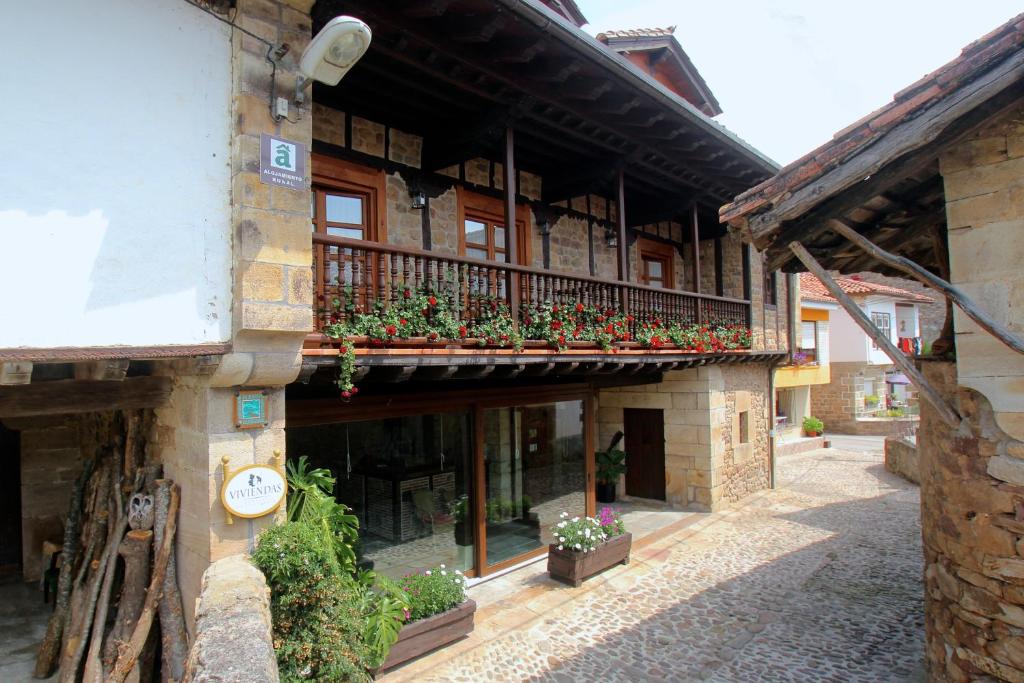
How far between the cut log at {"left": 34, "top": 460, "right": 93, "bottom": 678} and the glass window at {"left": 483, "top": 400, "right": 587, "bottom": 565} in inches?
169

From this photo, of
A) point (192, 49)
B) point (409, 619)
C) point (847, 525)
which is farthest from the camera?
point (847, 525)

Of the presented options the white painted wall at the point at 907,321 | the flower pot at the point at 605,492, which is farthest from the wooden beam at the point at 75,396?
the white painted wall at the point at 907,321

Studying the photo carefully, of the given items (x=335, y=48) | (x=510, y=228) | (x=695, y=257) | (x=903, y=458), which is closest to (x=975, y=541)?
(x=510, y=228)

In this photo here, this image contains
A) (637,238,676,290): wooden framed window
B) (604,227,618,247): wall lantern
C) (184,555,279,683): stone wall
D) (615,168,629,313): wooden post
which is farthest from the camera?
(637,238,676,290): wooden framed window

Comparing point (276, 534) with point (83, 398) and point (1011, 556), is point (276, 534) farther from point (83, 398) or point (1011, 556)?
point (1011, 556)

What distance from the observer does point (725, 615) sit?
20.6ft

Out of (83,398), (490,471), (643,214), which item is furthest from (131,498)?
(643,214)

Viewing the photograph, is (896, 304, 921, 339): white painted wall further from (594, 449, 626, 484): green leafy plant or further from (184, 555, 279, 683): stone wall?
(184, 555, 279, 683): stone wall

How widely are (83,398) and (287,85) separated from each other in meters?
2.75

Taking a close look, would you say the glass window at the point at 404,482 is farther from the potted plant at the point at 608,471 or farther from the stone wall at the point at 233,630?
the potted plant at the point at 608,471

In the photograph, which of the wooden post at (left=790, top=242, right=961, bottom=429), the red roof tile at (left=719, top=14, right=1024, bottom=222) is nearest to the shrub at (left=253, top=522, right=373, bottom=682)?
the red roof tile at (left=719, top=14, right=1024, bottom=222)

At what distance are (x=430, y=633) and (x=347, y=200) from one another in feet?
15.1

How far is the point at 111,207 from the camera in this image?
3549mm

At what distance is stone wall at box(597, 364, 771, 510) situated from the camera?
405 inches
